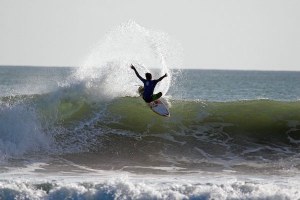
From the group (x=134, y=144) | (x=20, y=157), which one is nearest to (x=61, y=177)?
Result: (x=20, y=157)

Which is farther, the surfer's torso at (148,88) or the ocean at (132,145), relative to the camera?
the surfer's torso at (148,88)

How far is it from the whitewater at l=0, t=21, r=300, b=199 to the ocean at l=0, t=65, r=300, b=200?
0.10ft

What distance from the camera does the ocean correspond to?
547 inches

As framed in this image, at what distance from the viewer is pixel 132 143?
1941 centimetres

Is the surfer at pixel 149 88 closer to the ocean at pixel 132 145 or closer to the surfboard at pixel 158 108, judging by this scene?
the surfboard at pixel 158 108

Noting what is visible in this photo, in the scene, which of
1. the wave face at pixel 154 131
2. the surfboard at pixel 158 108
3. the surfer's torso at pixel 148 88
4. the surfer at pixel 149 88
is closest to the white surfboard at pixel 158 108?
the surfboard at pixel 158 108

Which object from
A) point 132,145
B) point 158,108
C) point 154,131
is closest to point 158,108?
point 158,108

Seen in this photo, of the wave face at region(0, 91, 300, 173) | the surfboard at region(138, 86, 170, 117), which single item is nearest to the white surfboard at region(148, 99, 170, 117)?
the surfboard at region(138, 86, 170, 117)

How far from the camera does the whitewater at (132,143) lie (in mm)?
13914

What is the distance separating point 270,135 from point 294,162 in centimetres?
304

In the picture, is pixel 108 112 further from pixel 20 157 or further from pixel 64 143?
pixel 20 157

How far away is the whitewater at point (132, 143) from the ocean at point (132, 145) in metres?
0.03

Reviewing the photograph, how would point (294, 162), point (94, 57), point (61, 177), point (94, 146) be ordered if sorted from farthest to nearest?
point (94, 57), point (94, 146), point (294, 162), point (61, 177)

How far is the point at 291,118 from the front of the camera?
22.1 metres
